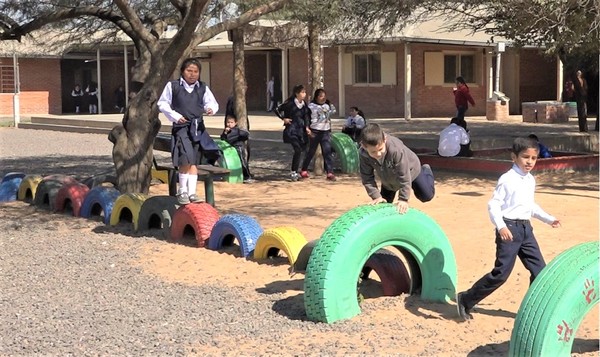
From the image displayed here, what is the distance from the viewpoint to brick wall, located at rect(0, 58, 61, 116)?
4062 centimetres

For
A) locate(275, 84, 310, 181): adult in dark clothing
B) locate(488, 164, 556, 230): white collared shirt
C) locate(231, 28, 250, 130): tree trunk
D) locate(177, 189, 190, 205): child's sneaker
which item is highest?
locate(231, 28, 250, 130): tree trunk

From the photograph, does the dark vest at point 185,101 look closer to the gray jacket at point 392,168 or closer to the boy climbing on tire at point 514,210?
the gray jacket at point 392,168

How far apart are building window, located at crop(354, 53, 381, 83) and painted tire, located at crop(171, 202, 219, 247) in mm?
24620

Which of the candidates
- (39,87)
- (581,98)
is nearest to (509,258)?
(581,98)

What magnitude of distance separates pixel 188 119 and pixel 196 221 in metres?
1.24

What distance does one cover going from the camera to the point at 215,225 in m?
9.08

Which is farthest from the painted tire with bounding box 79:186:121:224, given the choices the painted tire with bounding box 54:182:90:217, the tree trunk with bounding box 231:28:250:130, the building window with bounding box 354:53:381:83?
the building window with bounding box 354:53:381:83

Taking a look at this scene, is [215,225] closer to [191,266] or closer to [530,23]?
[191,266]

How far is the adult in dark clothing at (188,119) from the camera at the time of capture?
988 centimetres

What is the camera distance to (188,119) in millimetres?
9906

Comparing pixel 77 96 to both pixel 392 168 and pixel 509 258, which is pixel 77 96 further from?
pixel 509 258

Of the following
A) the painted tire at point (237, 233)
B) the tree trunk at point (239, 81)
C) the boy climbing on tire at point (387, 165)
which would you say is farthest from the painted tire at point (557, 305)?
the tree trunk at point (239, 81)

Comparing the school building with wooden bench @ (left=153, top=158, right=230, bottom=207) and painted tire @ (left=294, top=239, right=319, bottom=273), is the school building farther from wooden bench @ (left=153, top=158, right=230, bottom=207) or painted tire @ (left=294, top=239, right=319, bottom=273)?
painted tire @ (left=294, top=239, right=319, bottom=273)

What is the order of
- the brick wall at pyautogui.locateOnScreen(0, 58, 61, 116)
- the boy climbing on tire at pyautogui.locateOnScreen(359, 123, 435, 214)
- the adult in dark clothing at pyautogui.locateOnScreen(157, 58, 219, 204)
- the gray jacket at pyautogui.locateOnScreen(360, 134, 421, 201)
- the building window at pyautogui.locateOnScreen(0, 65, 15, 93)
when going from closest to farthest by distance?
the boy climbing on tire at pyautogui.locateOnScreen(359, 123, 435, 214)
the gray jacket at pyautogui.locateOnScreen(360, 134, 421, 201)
the adult in dark clothing at pyautogui.locateOnScreen(157, 58, 219, 204)
the building window at pyautogui.locateOnScreen(0, 65, 15, 93)
the brick wall at pyautogui.locateOnScreen(0, 58, 61, 116)
